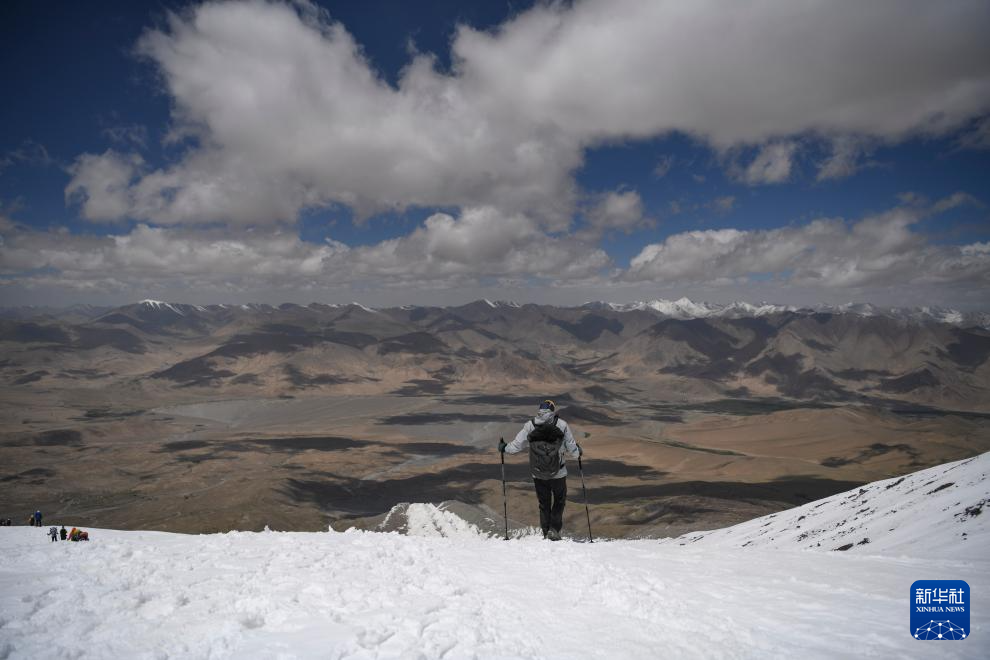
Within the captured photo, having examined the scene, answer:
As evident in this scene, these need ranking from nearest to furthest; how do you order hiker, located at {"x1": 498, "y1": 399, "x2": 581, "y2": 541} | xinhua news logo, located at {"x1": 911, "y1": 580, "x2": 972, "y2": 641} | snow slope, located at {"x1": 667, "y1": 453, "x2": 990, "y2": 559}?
1. xinhua news logo, located at {"x1": 911, "y1": 580, "x2": 972, "y2": 641}
2. snow slope, located at {"x1": 667, "y1": 453, "x2": 990, "y2": 559}
3. hiker, located at {"x1": 498, "y1": 399, "x2": 581, "y2": 541}

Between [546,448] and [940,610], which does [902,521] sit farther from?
[546,448]

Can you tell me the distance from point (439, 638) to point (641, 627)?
2149 mm

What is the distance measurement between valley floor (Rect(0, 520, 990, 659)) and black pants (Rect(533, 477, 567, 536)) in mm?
1843

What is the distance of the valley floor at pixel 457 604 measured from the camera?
15.5 ft

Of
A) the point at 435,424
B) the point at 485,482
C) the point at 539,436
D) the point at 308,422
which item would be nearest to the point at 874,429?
the point at 485,482

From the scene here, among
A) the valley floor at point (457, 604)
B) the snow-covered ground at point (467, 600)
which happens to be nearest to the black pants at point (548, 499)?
the snow-covered ground at point (467, 600)

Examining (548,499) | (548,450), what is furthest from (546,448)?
(548,499)

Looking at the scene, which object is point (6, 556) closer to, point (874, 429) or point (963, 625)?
point (963, 625)

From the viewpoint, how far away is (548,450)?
34.3ft

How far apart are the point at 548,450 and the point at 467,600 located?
15.6 feet

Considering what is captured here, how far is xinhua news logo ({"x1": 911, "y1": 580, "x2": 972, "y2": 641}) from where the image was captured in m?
5.03

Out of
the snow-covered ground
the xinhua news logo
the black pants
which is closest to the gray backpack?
the black pants

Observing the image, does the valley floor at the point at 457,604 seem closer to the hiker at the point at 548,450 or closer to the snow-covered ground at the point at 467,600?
the snow-covered ground at the point at 467,600

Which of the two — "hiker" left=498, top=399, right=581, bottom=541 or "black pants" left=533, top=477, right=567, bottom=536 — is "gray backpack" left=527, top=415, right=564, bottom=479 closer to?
"hiker" left=498, top=399, right=581, bottom=541
